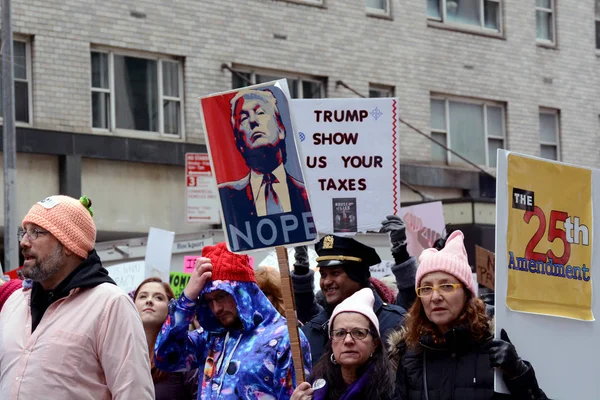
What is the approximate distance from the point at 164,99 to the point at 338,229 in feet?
43.2

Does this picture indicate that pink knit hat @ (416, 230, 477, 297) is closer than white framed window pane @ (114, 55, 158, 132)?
Yes

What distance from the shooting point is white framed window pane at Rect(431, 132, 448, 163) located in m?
24.1

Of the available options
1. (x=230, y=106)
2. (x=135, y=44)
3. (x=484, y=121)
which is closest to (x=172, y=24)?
(x=135, y=44)

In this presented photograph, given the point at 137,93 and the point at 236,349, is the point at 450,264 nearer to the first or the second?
the point at 236,349

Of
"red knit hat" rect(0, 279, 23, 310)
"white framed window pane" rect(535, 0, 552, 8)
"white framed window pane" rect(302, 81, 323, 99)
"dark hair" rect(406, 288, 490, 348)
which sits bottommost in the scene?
"dark hair" rect(406, 288, 490, 348)

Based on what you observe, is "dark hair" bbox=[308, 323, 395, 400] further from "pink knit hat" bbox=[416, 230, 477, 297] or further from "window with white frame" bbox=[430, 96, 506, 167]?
"window with white frame" bbox=[430, 96, 506, 167]

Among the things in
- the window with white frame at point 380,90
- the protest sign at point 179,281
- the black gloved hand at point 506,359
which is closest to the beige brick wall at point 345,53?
the window with white frame at point 380,90

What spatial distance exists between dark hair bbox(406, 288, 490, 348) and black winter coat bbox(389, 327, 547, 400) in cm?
3

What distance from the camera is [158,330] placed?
24.0ft

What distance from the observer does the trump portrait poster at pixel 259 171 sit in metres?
5.77

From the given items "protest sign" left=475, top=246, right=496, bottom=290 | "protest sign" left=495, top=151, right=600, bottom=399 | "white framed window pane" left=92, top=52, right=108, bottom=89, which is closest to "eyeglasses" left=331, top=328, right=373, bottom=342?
"protest sign" left=495, top=151, right=600, bottom=399

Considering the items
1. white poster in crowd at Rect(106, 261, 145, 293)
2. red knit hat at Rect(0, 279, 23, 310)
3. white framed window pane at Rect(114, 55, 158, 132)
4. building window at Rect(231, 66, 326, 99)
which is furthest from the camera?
building window at Rect(231, 66, 326, 99)

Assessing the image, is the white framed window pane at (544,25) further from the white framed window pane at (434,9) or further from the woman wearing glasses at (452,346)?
the woman wearing glasses at (452,346)

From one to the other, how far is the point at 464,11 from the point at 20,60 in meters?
9.81
